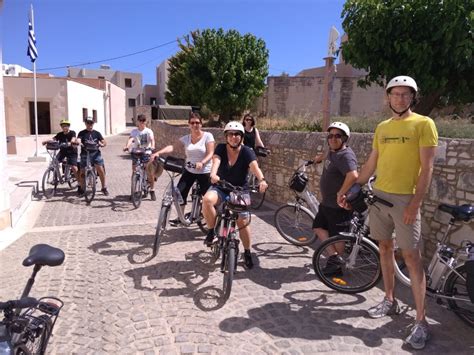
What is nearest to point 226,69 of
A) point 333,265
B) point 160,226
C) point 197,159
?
point 197,159

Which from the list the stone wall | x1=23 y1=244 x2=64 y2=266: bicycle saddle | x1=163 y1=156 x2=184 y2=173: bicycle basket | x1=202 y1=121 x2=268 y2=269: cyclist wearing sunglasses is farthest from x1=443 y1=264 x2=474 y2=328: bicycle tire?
x1=163 y1=156 x2=184 y2=173: bicycle basket

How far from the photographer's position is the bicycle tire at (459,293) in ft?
10.9

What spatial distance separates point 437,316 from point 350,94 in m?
21.7

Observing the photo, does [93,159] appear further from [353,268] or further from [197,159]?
[353,268]

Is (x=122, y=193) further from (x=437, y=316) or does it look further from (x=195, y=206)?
(x=437, y=316)

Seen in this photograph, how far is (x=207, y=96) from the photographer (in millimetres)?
19078

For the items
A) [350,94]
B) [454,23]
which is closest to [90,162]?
[454,23]

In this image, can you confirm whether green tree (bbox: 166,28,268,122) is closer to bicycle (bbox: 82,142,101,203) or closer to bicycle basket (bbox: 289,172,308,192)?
bicycle (bbox: 82,142,101,203)

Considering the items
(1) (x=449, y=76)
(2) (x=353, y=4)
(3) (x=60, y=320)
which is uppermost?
(2) (x=353, y=4)

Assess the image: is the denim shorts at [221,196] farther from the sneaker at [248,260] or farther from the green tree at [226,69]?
the green tree at [226,69]

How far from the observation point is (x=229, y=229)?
4070mm

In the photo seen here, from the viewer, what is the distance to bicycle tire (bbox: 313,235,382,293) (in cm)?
399

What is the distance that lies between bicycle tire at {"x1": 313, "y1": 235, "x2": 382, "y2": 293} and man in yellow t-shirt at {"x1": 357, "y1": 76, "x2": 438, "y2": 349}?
0.75 metres

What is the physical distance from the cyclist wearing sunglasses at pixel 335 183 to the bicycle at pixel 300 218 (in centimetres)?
107
